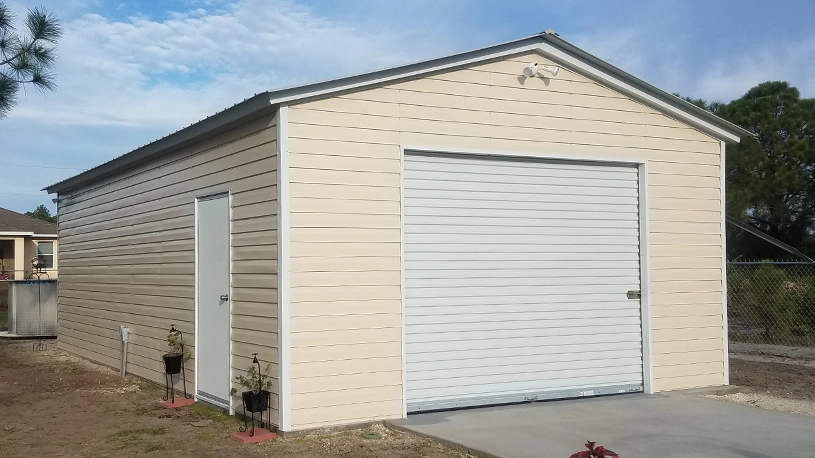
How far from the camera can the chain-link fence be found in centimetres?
1241

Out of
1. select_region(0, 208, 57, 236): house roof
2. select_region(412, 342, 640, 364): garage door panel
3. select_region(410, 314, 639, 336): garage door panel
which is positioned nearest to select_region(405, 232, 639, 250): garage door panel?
select_region(410, 314, 639, 336): garage door panel

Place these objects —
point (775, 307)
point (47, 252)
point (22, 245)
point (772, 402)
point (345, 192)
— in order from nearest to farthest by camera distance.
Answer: point (345, 192), point (772, 402), point (775, 307), point (22, 245), point (47, 252)

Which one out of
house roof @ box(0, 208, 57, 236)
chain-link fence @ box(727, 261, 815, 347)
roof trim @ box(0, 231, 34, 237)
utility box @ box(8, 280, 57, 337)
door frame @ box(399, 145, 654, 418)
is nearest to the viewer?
door frame @ box(399, 145, 654, 418)

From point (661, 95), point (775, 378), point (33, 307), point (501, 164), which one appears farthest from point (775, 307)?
point (33, 307)

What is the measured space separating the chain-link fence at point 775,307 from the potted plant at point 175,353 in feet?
26.8

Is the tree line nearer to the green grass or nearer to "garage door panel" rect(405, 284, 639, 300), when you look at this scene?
"garage door panel" rect(405, 284, 639, 300)

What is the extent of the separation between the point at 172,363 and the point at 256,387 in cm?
207

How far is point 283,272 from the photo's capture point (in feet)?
21.5

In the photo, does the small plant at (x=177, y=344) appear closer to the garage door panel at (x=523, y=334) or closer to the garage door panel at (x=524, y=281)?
the garage door panel at (x=523, y=334)

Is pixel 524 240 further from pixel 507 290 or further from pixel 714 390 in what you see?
pixel 714 390

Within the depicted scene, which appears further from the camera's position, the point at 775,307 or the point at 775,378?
the point at 775,307

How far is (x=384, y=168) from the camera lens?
708 centimetres

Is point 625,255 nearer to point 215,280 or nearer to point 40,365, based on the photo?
point 215,280

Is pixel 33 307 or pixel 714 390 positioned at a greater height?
pixel 33 307
